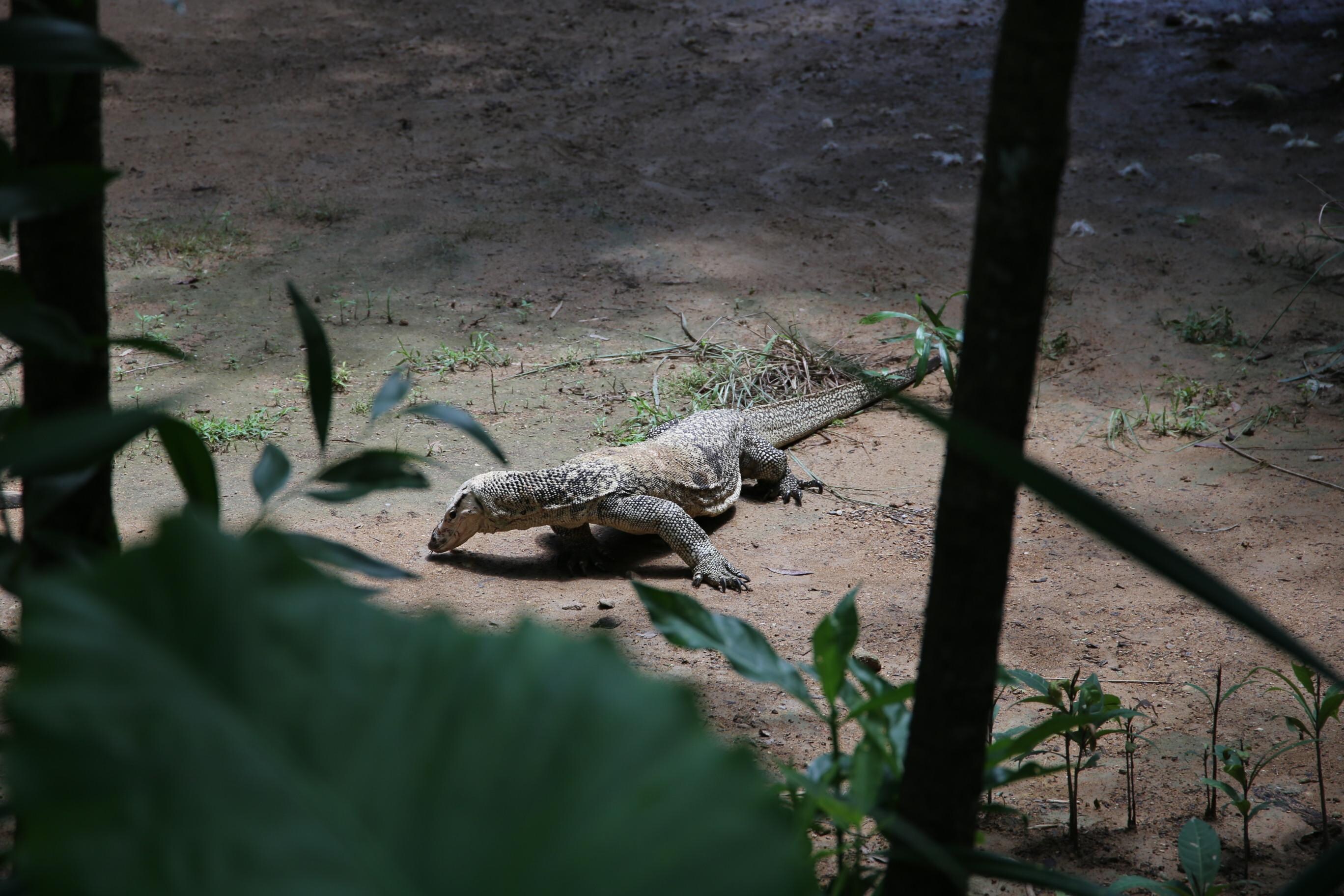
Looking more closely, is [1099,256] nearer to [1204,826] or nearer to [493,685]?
[1204,826]

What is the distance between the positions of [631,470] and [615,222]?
12.4 ft

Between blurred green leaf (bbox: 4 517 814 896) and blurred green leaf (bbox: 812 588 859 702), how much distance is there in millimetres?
634

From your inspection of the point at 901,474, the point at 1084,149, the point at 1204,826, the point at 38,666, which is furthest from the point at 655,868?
the point at 1084,149

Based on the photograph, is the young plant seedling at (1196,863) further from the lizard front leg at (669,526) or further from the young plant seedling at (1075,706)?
the lizard front leg at (669,526)

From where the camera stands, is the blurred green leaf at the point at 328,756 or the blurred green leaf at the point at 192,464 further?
the blurred green leaf at the point at 192,464

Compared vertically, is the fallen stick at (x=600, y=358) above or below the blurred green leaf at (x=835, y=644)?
below

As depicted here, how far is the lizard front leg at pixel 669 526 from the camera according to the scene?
436 centimetres

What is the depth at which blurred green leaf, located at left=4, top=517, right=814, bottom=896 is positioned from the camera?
0.42 meters

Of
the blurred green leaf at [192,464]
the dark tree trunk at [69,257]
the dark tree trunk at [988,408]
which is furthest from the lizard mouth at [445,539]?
the dark tree trunk at [988,408]

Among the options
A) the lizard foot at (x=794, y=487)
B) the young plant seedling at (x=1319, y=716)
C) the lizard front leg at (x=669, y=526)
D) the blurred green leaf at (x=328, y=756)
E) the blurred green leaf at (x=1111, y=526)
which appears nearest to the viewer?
the blurred green leaf at (x=328, y=756)

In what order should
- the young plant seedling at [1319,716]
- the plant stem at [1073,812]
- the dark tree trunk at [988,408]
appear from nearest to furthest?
the dark tree trunk at [988,408], the young plant seedling at [1319,716], the plant stem at [1073,812]

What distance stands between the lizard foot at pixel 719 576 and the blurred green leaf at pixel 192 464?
318 centimetres

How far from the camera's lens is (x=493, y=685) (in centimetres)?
50

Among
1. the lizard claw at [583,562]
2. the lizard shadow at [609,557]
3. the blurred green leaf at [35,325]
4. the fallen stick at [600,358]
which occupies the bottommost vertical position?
the lizard shadow at [609,557]
